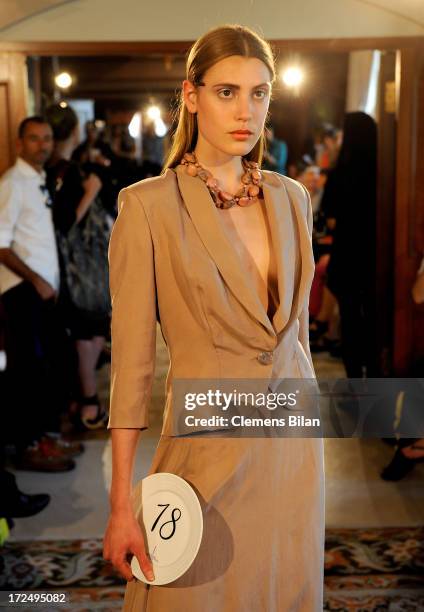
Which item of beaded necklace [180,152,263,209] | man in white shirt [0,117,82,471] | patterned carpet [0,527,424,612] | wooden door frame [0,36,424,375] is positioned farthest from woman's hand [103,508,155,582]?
wooden door frame [0,36,424,375]

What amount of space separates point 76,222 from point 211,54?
278 cm

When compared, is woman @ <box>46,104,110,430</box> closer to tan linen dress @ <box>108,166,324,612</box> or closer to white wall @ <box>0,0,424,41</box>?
white wall @ <box>0,0,424,41</box>

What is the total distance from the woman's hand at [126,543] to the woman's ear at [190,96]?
59 cm

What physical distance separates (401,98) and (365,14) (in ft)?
1.44

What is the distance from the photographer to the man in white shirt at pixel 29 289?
12.1 ft

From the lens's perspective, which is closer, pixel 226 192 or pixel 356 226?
pixel 226 192

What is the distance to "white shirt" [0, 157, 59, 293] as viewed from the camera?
12.1 ft

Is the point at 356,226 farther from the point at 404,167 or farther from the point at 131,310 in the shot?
the point at 131,310

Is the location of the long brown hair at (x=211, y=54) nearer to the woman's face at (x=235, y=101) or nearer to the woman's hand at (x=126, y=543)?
the woman's face at (x=235, y=101)

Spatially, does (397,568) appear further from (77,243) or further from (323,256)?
(323,256)

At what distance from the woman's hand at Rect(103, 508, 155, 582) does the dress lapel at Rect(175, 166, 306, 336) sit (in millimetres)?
325

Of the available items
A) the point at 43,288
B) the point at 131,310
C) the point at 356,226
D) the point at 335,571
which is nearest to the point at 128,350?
the point at 131,310

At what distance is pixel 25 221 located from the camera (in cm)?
373

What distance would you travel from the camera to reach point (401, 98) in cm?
418
